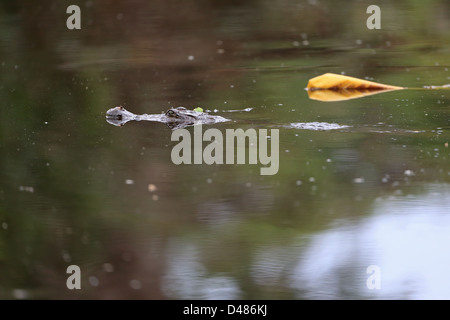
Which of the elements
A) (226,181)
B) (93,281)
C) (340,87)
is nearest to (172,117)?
(226,181)

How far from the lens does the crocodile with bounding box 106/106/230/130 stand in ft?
18.6

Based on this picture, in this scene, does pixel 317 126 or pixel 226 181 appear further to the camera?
pixel 317 126

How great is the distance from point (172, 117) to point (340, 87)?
5.58 feet

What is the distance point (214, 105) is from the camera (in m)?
6.34

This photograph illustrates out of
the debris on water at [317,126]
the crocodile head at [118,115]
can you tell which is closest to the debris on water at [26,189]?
the crocodile head at [118,115]

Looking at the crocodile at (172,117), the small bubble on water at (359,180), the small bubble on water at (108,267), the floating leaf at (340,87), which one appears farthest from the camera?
the floating leaf at (340,87)

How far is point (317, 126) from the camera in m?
5.41

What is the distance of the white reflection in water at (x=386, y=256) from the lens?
2.85 metres

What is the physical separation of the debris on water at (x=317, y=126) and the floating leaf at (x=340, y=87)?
1051mm

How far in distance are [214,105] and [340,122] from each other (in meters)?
1.20

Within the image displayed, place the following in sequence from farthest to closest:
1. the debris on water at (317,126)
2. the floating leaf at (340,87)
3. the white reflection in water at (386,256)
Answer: the floating leaf at (340,87)
the debris on water at (317,126)
the white reflection in water at (386,256)

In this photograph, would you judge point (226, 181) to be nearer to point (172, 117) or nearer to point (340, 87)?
point (172, 117)

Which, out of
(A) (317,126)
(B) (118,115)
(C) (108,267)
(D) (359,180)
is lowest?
(C) (108,267)

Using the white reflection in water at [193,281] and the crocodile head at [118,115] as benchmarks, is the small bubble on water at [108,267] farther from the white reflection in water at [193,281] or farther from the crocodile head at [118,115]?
the crocodile head at [118,115]
